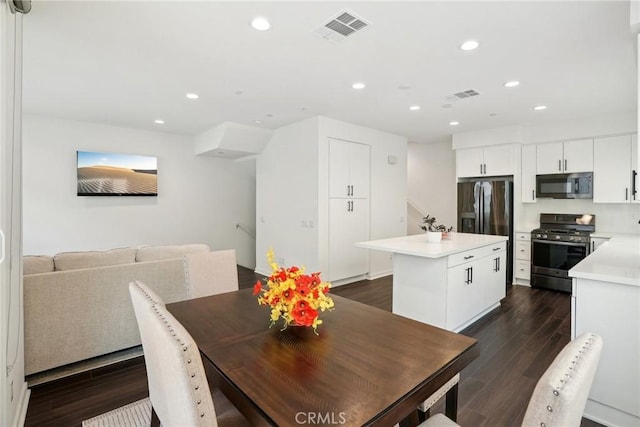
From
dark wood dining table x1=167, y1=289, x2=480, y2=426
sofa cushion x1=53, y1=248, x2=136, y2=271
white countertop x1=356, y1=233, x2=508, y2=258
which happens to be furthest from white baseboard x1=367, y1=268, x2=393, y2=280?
dark wood dining table x1=167, y1=289, x2=480, y2=426

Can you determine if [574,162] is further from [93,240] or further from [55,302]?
[93,240]

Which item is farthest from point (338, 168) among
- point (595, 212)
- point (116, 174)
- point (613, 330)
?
point (595, 212)

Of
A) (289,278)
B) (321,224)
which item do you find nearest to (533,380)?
(289,278)

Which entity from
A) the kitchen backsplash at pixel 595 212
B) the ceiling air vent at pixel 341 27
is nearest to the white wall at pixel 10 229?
the ceiling air vent at pixel 341 27

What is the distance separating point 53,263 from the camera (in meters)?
2.66

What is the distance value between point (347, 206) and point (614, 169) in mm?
3888

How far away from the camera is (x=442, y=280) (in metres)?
3.08

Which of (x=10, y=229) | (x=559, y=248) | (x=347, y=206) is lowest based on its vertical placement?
(x=559, y=248)

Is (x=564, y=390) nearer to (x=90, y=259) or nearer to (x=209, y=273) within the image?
(x=209, y=273)

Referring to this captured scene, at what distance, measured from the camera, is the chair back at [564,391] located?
0.70 meters

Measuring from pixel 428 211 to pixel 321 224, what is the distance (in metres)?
3.50

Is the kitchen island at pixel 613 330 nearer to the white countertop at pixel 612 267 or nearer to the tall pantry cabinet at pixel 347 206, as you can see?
the white countertop at pixel 612 267

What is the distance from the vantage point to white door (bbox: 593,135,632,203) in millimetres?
4555

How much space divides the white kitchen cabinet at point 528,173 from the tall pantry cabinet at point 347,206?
8.51 ft
